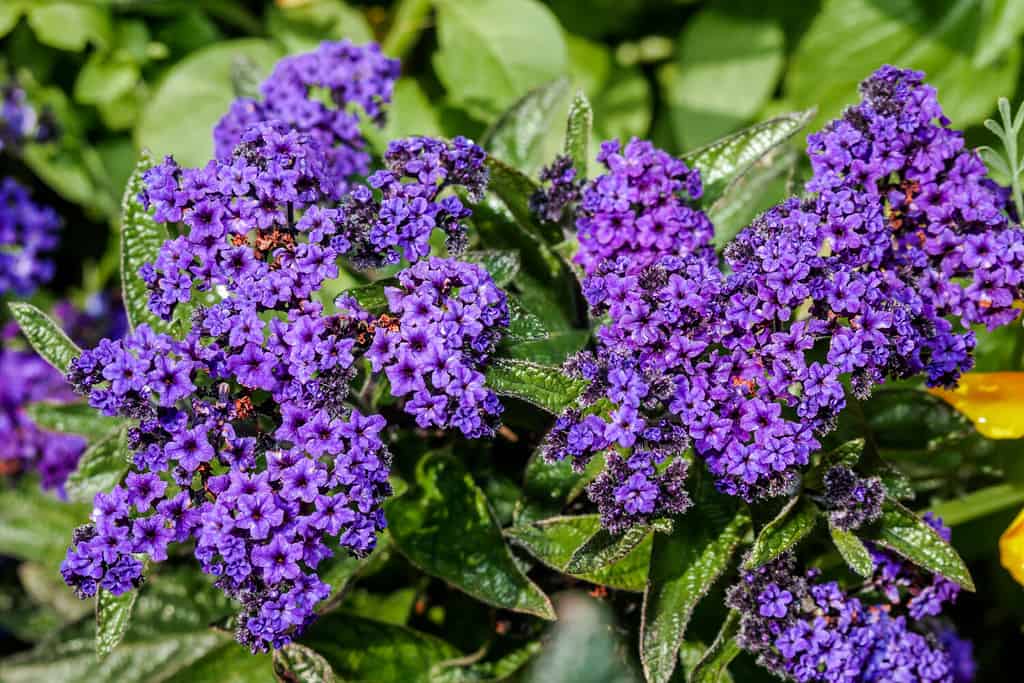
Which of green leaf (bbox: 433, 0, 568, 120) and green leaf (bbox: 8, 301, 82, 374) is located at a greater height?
green leaf (bbox: 433, 0, 568, 120)

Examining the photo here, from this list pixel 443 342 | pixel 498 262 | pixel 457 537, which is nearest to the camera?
pixel 443 342

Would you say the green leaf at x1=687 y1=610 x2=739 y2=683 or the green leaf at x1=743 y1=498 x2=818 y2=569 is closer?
the green leaf at x1=743 y1=498 x2=818 y2=569

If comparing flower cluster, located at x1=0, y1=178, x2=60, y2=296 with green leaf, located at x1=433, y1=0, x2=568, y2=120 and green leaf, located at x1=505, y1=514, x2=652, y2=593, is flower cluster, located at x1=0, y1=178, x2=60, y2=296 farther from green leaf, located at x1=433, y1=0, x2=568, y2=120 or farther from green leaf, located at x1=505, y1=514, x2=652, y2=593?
green leaf, located at x1=505, y1=514, x2=652, y2=593

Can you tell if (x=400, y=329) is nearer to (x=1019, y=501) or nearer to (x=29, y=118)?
(x=1019, y=501)

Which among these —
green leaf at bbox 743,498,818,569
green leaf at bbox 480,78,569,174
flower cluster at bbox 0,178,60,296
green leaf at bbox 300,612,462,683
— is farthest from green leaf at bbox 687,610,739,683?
flower cluster at bbox 0,178,60,296

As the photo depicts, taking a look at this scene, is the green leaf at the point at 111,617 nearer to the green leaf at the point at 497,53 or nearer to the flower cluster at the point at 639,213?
the flower cluster at the point at 639,213

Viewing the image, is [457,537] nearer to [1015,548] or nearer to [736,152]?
[736,152]

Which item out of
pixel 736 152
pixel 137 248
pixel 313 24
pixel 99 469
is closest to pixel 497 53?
pixel 313 24
